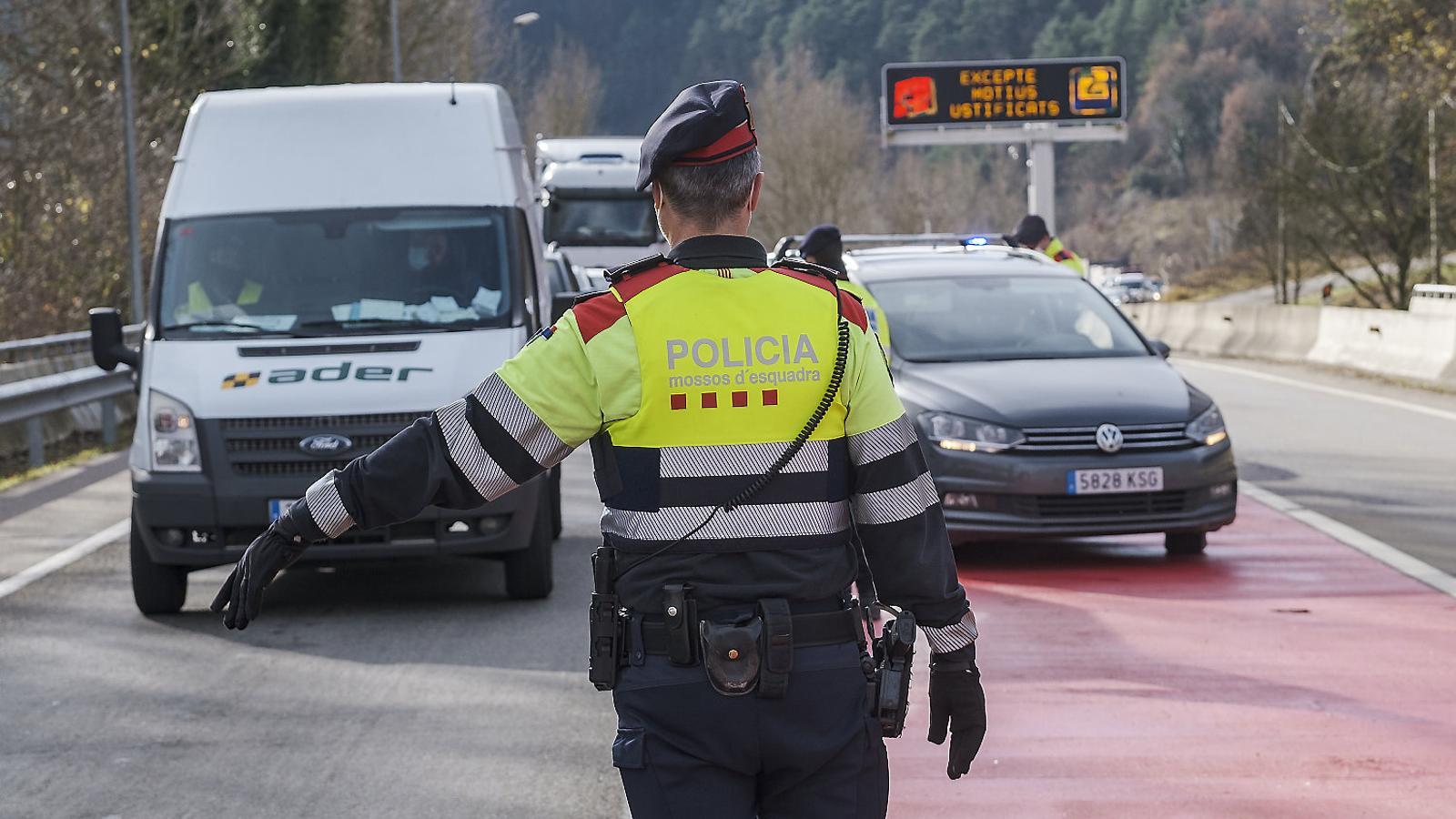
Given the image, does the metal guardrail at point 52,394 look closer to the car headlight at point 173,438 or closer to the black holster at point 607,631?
the car headlight at point 173,438

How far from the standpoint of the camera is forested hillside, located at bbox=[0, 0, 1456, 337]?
87.4ft

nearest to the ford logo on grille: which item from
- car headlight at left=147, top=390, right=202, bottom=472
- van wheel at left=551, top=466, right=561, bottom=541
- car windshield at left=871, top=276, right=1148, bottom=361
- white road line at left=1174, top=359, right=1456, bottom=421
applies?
car headlight at left=147, top=390, right=202, bottom=472

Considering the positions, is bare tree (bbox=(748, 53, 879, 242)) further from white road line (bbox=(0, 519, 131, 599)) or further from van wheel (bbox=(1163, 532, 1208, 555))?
A: van wheel (bbox=(1163, 532, 1208, 555))

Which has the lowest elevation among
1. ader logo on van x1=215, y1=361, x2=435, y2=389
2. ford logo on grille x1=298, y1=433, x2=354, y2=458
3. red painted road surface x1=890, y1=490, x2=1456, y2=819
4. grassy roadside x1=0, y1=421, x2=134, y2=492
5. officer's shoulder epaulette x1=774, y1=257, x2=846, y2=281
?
grassy roadside x1=0, y1=421, x2=134, y2=492

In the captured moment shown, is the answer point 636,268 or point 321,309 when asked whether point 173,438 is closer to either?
point 321,309

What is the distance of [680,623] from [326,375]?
21.1ft

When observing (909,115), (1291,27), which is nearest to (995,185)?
(1291,27)

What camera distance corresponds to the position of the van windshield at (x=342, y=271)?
9.91 metres

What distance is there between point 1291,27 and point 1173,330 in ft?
380

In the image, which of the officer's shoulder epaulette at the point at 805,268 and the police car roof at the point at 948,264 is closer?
the officer's shoulder epaulette at the point at 805,268

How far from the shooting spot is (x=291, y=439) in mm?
9180

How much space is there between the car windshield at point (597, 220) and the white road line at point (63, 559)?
22246 millimetres

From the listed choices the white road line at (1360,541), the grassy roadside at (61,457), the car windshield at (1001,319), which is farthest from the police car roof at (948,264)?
the grassy roadside at (61,457)

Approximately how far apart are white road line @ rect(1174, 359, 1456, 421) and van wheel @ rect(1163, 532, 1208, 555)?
8.62m
